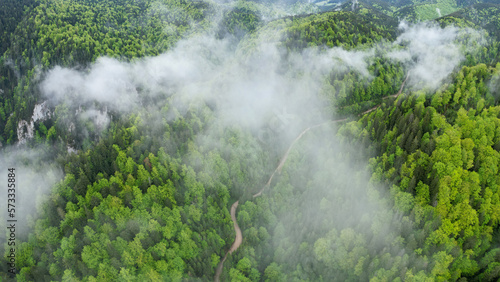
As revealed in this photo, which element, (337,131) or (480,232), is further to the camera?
(337,131)

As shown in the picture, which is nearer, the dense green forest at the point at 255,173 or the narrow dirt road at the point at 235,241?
the dense green forest at the point at 255,173

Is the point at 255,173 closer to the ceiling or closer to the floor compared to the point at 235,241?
closer to the ceiling

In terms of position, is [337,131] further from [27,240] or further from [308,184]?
[27,240]

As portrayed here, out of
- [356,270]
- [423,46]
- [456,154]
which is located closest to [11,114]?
[356,270]

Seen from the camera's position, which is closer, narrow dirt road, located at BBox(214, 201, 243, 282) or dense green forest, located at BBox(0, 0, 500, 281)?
dense green forest, located at BBox(0, 0, 500, 281)

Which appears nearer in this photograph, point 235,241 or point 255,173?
point 235,241

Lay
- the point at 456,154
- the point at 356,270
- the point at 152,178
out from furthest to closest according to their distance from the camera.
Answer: the point at 152,178 < the point at 456,154 < the point at 356,270

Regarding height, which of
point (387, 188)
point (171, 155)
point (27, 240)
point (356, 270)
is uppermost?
point (171, 155)

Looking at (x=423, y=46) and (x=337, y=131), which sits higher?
(x=423, y=46)
